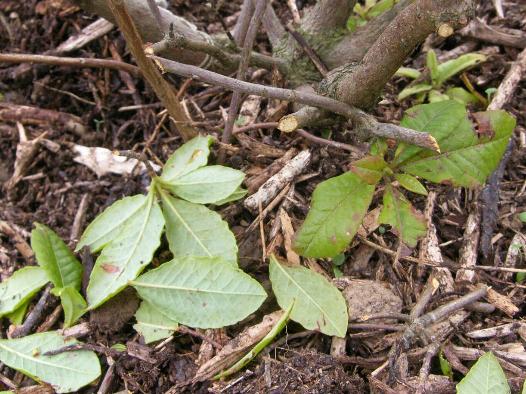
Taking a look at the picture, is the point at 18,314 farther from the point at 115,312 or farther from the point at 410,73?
the point at 410,73

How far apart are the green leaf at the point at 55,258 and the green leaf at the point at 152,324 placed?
0.90ft

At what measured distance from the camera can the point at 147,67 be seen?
183 centimetres

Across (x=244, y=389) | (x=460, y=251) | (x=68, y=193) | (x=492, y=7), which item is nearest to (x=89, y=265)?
(x=68, y=193)

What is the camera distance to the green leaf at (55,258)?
186 cm

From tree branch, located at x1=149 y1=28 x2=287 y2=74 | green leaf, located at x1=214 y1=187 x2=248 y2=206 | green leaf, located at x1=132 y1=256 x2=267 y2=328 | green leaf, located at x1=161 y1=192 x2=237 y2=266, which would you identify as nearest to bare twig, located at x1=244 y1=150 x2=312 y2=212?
green leaf, located at x1=214 y1=187 x2=248 y2=206

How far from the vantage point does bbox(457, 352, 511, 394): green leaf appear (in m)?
1.51

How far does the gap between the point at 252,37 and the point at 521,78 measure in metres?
1.09

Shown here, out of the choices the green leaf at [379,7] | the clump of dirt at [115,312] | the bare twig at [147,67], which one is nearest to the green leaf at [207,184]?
the bare twig at [147,67]

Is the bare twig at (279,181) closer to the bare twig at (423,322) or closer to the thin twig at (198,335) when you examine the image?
the thin twig at (198,335)

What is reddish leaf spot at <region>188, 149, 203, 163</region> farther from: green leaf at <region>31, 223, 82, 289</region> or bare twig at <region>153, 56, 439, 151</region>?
green leaf at <region>31, 223, 82, 289</region>

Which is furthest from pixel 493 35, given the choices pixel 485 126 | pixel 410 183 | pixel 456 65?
pixel 410 183

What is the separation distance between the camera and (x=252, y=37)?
187cm

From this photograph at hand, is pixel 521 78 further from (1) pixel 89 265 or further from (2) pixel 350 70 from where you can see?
(1) pixel 89 265

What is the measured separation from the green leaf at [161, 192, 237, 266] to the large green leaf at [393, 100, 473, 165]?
24.8 inches
